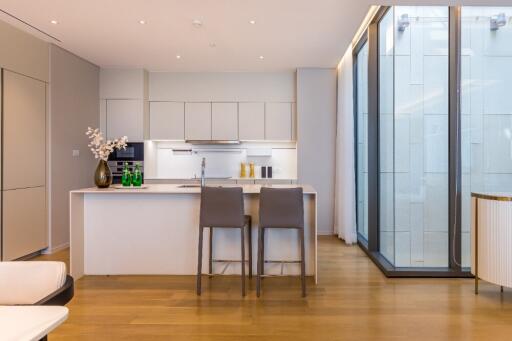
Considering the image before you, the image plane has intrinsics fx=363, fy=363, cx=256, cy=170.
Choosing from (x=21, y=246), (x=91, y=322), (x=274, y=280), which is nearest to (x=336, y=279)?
(x=274, y=280)

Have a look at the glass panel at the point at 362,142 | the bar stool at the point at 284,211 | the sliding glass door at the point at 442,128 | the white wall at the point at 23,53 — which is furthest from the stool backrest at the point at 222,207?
the white wall at the point at 23,53

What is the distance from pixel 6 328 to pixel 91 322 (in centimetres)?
199

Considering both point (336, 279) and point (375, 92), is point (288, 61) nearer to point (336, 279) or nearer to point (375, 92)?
point (375, 92)

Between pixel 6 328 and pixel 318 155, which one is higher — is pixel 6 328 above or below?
below

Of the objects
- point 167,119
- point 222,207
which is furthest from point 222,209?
point 167,119

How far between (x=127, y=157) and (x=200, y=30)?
277 centimetres

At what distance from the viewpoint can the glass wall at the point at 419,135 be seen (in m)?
3.90

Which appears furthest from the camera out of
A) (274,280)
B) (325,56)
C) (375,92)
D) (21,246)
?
(325,56)

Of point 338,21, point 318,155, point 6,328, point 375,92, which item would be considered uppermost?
point 338,21

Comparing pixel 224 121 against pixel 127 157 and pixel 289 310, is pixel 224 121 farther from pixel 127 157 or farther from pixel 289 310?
pixel 289 310

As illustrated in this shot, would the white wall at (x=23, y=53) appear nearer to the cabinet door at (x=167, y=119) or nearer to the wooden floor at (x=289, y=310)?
the cabinet door at (x=167, y=119)

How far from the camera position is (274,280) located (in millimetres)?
3811

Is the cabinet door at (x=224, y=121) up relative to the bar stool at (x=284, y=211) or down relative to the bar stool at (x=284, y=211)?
up

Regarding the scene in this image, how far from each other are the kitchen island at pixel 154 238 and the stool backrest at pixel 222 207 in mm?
496
